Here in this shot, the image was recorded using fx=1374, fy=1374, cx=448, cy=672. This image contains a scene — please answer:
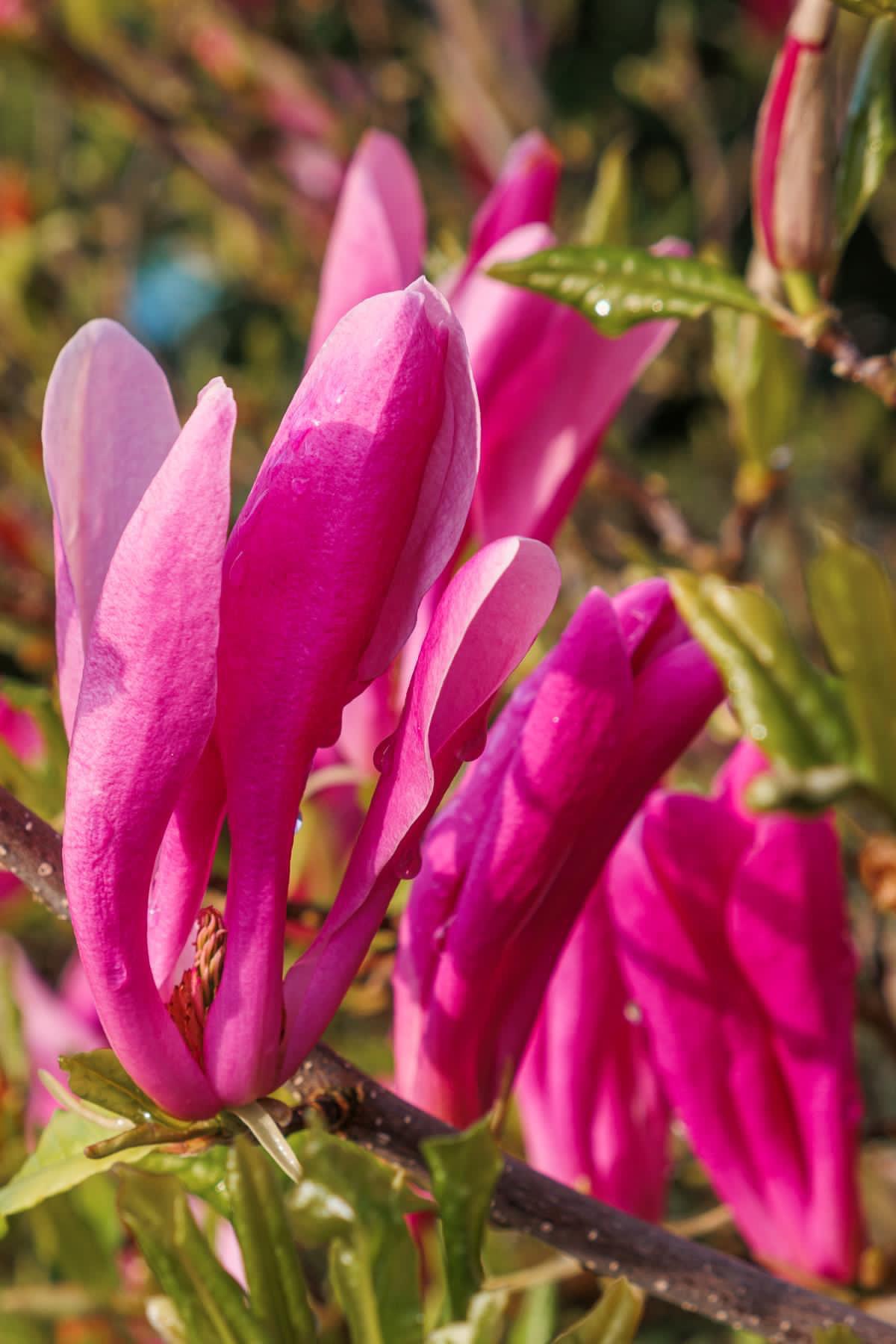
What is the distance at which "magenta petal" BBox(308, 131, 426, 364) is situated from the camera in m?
0.65

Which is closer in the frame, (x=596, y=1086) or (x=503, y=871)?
(x=503, y=871)

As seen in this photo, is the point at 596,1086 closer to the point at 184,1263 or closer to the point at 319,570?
the point at 184,1263

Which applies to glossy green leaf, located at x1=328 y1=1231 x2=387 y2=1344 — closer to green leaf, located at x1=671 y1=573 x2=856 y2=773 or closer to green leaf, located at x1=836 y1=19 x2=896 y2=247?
green leaf, located at x1=671 y1=573 x2=856 y2=773

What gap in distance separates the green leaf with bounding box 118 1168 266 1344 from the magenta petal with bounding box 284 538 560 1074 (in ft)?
0.20

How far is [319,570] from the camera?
39 cm

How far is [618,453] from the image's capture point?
1.22 meters

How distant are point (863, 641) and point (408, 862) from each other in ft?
0.63

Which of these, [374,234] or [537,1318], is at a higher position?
[374,234]

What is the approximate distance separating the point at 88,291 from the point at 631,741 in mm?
1876

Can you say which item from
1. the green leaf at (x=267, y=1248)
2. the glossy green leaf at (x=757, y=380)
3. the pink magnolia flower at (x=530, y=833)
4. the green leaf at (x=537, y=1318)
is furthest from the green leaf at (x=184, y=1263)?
the glossy green leaf at (x=757, y=380)

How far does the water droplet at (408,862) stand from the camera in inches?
17.3

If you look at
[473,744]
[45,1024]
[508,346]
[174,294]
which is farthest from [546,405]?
[174,294]

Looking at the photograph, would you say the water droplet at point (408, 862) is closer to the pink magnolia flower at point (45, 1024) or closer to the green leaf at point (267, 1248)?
the green leaf at point (267, 1248)

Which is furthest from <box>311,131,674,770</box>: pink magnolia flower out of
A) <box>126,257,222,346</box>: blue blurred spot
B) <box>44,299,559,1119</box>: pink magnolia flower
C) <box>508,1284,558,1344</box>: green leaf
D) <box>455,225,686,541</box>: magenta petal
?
<box>126,257,222,346</box>: blue blurred spot
